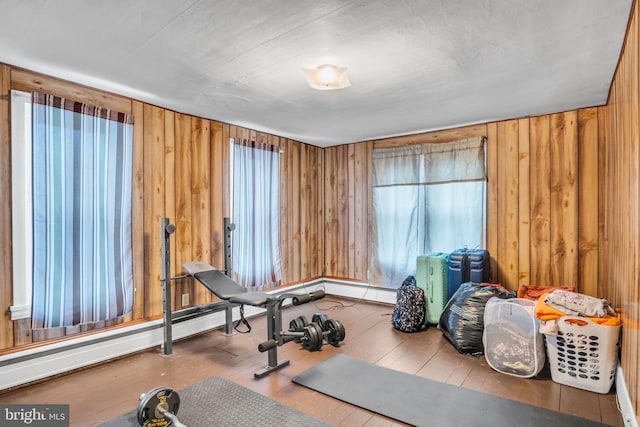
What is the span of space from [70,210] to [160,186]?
794 mm

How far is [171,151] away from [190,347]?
6.36 feet

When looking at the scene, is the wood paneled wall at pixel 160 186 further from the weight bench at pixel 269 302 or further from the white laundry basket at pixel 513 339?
the white laundry basket at pixel 513 339

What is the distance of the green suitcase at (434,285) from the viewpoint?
147 inches

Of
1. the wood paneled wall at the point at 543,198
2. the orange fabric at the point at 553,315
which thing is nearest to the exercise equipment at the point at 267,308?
the orange fabric at the point at 553,315

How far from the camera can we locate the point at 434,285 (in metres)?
3.77

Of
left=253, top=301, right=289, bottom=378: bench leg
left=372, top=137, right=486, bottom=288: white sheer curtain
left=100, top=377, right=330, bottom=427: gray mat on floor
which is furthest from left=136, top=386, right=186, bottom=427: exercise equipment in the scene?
left=372, top=137, right=486, bottom=288: white sheer curtain

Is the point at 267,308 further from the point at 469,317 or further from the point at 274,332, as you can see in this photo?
the point at 469,317

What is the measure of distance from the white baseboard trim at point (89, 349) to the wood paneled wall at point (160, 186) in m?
0.12

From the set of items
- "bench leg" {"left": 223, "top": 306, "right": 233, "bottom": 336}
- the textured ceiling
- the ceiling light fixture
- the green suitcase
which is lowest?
"bench leg" {"left": 223, "top": 306, "right": 233, "bottom": 336}

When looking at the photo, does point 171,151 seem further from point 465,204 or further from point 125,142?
point 465,204

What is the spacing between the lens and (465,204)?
399 centimetres

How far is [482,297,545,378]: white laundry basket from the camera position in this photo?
2564 mm

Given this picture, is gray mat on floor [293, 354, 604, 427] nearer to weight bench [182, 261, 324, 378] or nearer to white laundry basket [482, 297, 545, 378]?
weight bench [182, 261, 324, 378]

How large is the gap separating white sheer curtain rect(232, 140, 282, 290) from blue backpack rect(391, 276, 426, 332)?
1.68 meters
